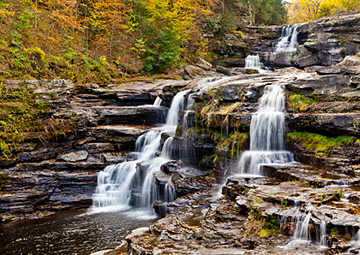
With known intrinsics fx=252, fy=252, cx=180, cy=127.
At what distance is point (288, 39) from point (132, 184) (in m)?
17.2

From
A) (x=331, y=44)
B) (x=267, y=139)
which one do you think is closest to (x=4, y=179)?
(x=267, y=139)

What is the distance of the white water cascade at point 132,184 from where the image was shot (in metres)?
9.34

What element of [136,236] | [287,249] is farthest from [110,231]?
[287,249]

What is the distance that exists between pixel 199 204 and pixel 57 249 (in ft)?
12.4

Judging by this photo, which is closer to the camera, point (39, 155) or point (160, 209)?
point (160, 209)

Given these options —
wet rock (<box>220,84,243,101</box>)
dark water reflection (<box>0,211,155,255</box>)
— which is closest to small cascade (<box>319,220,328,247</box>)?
dark water reflection (<box>0,211,155,255</box>)

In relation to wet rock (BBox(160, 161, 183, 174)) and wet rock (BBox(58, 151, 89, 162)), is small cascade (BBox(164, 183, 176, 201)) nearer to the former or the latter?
wet rock (BBox(160, 161, 183, 174))

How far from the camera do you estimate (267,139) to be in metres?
8.35

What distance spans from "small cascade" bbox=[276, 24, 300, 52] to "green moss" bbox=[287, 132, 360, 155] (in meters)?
13.1

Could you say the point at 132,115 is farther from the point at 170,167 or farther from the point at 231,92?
the point at 231,92

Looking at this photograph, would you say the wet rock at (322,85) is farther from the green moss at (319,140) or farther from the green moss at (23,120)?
the green moss at (23,120)

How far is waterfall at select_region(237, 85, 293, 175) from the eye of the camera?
7770 millimetres

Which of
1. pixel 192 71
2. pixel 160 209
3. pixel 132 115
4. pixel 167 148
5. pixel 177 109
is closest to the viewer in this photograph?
pixel 160 209

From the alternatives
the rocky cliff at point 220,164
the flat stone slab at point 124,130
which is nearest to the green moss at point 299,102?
the rocky cliff at point 220,164
